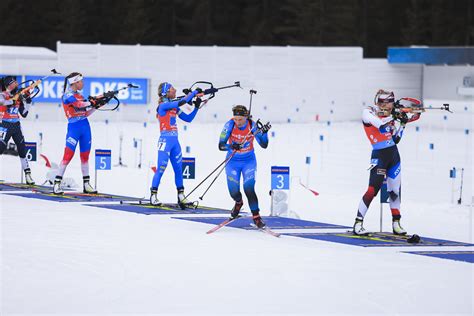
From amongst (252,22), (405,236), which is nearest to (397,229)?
(405,236)

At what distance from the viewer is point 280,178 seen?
16.5 metres

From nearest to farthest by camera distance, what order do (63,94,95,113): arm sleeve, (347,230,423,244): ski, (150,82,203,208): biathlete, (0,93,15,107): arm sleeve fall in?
(347,230,423,244): ski
(150,82,203,208): biathlete
(63,94,95,113): arm sleeve
(0,93,15,107): arm sleeve

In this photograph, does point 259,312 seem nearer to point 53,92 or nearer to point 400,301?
point 400,301

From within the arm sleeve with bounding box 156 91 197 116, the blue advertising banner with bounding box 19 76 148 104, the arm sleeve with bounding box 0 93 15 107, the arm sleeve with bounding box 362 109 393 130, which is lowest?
the arm sleeve with bounding box 362 109 393 130

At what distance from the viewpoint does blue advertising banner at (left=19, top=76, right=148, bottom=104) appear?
39.6m

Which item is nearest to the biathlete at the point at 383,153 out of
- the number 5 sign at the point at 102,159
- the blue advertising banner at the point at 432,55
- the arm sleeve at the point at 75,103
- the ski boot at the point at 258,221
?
the ski boot at the point at 258,221

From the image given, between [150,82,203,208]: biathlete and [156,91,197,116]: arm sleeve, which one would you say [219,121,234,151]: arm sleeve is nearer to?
[156,91,197,116]: arm sleeve

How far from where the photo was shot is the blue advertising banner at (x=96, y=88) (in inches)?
1558

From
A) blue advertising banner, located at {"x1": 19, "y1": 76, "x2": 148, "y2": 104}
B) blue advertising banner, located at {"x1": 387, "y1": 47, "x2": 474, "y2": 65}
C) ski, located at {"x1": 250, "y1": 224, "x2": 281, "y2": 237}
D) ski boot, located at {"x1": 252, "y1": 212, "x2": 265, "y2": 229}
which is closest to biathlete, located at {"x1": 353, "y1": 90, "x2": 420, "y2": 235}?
ski, located at {"x1": 250, "y1": 224, "x2": 281, "y2": 237}

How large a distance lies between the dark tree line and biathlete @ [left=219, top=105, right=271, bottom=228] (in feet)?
169

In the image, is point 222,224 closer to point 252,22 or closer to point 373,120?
point 373,120

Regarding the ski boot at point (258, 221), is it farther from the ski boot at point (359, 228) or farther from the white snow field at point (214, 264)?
the ski boot at point (359, 228)

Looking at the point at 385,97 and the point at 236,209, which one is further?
the point at 236,209

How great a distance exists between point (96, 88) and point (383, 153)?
87.4ft
